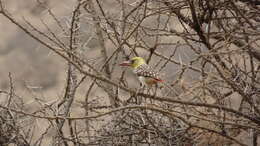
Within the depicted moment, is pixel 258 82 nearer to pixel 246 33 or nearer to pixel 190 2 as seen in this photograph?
pixel 246 33

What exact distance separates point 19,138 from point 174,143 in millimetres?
1289

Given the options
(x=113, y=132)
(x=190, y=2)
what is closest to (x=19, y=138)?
(x=113, y=132)

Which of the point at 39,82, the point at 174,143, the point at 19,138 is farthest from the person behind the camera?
the point at 39,82

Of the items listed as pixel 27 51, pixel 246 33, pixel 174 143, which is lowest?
pixel 174 143

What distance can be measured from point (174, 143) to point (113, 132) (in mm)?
433

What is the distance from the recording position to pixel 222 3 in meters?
4.23

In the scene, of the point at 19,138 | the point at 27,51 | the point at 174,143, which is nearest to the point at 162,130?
the point at 174,143

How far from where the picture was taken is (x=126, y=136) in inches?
180

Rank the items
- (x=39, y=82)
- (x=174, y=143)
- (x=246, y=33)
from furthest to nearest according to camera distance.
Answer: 1. (x=39, y=82)
2. (x=174, y=143)
3. (x=246, y=33)

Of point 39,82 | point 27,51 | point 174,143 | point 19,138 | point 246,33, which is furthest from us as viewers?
point 27,51

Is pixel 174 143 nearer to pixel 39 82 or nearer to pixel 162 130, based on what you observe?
pixel 162 130

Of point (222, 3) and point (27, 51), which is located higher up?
point (27, 51)

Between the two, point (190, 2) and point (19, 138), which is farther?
point (19, 138)

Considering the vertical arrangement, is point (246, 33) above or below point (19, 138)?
above
